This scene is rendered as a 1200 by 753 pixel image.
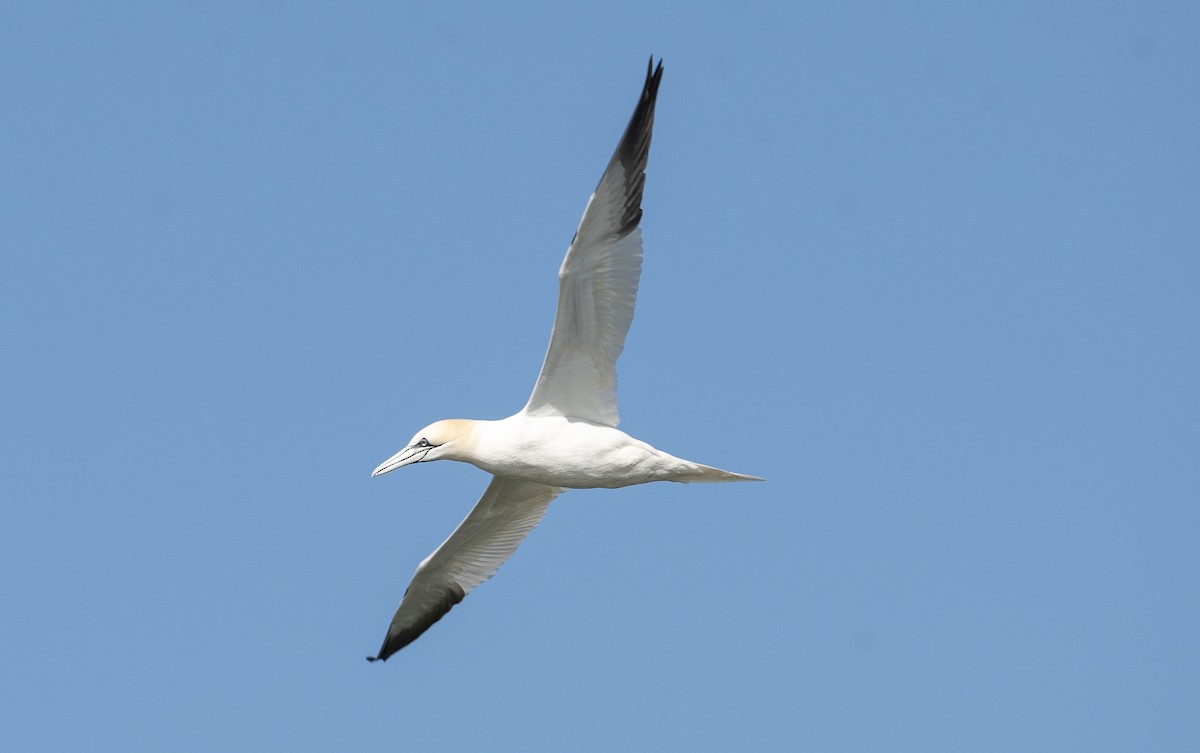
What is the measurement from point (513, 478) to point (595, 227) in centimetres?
307

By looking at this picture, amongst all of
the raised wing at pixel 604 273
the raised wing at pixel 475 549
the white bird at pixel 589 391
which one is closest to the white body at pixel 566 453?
the white bird at pixel 589 391

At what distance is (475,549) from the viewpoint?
16688mm

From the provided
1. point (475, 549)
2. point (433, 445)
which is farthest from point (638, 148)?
point (475, 549)

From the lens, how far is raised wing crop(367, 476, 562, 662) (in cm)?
1630

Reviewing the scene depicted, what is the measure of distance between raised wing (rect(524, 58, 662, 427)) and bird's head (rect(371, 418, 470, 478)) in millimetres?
762

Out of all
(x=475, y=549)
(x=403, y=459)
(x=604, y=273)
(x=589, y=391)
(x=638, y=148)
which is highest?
(x=638, y=148)

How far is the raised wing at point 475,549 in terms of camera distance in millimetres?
16297

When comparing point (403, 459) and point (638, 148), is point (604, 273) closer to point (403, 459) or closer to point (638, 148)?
point (638, 148)

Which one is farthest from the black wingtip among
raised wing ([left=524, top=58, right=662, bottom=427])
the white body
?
the white body

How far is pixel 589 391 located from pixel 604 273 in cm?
116

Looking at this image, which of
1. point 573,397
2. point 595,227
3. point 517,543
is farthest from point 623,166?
point 517,543

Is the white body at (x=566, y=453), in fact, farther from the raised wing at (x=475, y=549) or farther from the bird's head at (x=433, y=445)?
the raised wing at (x=475, y=549)

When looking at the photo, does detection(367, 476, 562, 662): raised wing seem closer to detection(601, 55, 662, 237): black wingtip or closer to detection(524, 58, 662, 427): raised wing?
detection(524, 58, 662, 427): raised wing

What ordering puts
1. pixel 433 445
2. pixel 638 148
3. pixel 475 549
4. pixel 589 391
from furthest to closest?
pixel 475 549
pixel 433 445
pixel 589 391
pixel 638 148
